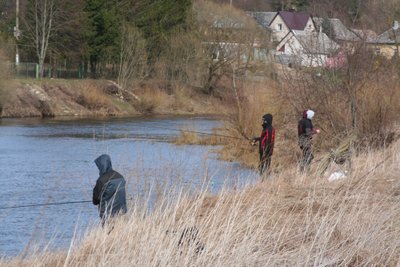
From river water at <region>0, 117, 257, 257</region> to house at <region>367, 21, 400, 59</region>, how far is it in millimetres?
5496

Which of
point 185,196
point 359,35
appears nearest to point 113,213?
point 185,196

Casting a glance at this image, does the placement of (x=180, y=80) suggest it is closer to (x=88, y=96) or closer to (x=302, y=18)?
(x=88, y=96)

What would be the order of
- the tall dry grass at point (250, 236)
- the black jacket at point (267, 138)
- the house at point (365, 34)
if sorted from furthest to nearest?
the house at point (365, 34), the black jacket at point (267, 138), the tall dry grass at point (250, 236)

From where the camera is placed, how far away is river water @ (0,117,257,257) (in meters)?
12.0

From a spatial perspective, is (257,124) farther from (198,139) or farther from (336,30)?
(198,139)

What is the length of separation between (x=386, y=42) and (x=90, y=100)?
19.6m

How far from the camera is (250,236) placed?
7730 millimetres

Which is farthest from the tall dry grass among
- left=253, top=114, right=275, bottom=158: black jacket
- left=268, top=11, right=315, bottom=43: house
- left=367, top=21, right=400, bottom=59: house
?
left=268, top=11, right=315, bottom=43: house

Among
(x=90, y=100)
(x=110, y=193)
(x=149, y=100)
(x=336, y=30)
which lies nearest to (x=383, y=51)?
(x=336, y=30)

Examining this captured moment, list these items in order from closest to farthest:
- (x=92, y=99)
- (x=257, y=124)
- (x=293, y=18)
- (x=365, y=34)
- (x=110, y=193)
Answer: (x=110, y=193), (x=365, y=34), (x=257, y=124), (x=92, y=99), (x=293, y=18)

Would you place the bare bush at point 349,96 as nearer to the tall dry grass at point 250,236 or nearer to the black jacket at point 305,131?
the black jacket at point 305,131

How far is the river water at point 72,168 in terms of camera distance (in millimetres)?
11984

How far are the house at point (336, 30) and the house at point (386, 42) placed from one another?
2.02 feet

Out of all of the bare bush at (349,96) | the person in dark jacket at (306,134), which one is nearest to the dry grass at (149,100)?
the bare bush at (349,96)
